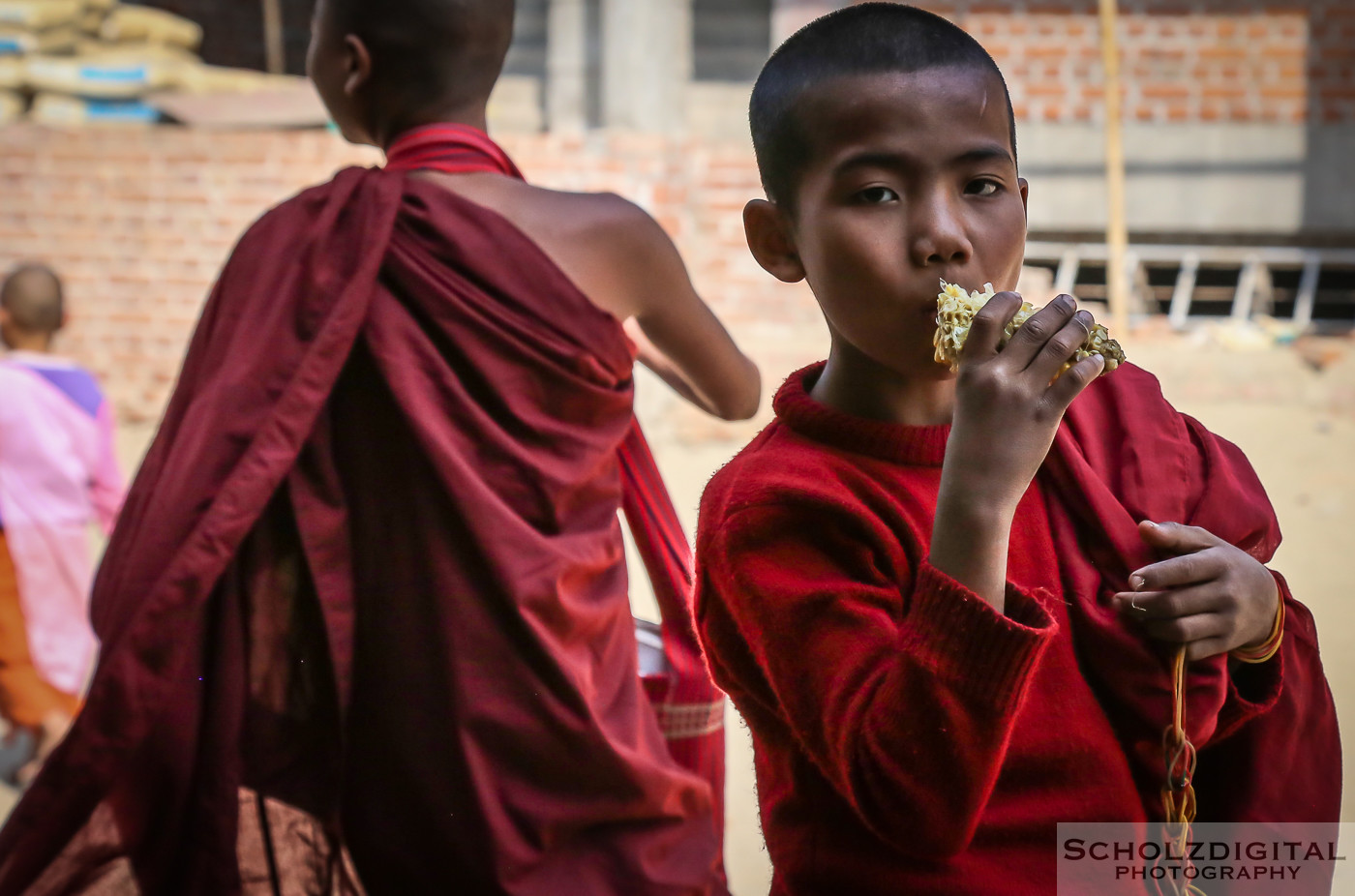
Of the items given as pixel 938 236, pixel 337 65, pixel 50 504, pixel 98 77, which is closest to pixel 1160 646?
pixel 938 236

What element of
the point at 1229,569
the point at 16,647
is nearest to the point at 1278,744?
the point at 1229,569

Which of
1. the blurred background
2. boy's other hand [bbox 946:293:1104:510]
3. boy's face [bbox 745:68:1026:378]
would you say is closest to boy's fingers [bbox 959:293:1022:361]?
boy's other hand [bbox 946:293:1104:510]

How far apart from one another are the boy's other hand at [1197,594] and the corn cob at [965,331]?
0.45ft

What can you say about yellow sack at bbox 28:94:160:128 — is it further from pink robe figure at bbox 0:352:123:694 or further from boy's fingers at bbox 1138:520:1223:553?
boy's fingers at bbox 1138:520:1223:553

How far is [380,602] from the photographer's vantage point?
148cm

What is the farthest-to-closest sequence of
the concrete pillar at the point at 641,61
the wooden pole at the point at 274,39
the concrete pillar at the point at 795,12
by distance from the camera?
1. the wooden pole at the point at 274,39
2. the concrete pillar at the point at 641,61
3. the concrete pillar at the point at 795,12

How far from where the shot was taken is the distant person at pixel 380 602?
54.4 inches

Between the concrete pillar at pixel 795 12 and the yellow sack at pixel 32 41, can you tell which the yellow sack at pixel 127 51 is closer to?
the yellow sack at pixel 32 41

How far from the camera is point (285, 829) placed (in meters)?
1.44

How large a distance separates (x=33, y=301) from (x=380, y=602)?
2847mm

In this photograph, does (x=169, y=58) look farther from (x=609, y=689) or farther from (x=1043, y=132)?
(x=609, y=689)

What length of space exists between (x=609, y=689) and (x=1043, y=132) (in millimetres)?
4958

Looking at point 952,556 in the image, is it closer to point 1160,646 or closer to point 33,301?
point 1160,646


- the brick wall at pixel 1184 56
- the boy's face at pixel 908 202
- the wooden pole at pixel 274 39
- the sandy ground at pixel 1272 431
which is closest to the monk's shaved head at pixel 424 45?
the boy's face at pixel 908 202
